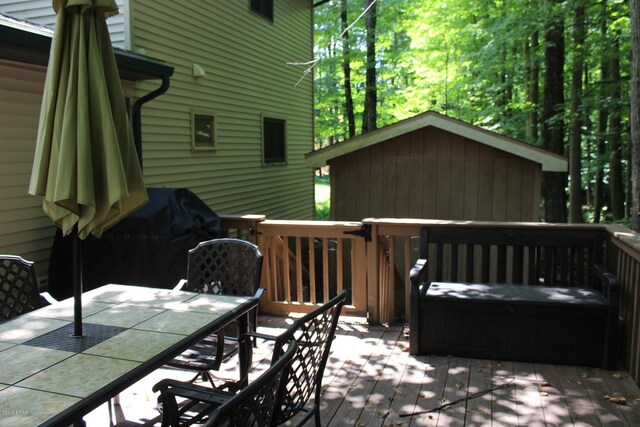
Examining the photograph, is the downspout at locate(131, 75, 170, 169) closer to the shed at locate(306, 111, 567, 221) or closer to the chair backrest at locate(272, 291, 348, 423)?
the shed at locate(306, 111, 567, 221)

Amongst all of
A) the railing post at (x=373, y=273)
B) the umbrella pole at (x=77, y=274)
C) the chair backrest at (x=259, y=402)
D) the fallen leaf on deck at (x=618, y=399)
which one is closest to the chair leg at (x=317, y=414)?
the chair backrest at (x=259, y=402)

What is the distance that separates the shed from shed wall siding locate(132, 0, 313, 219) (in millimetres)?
2011

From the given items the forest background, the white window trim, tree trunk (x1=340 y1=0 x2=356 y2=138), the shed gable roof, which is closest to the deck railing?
the forest background

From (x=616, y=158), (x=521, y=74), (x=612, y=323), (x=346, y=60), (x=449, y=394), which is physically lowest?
(x=449, y=394)

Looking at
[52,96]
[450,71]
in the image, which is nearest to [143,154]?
[52,96]

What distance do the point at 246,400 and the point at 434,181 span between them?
614 centimetres

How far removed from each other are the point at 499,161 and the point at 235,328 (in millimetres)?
4388

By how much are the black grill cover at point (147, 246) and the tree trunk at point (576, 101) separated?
7207 millimetres

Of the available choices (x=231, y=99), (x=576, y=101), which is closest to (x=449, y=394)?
(x=231, y=99)

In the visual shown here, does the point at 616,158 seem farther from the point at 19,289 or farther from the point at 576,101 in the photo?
the point at 19,289

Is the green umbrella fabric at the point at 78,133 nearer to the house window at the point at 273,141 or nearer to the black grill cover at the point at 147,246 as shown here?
the black grill cover at the point at 147,246

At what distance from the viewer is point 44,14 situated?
6.84 metres

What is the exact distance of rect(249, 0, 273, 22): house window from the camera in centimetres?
1008

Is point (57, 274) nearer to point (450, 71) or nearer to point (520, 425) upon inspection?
point (520, 425)
